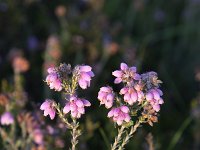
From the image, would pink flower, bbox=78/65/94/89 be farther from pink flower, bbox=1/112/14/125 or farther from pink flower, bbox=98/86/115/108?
pink flower, bbox=1/112/14/125

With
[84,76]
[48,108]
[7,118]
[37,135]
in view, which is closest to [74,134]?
[48,108]

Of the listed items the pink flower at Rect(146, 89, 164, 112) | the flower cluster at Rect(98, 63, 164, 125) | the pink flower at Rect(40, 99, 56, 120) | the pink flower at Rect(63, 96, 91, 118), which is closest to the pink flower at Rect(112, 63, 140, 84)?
the flower cluster at Rect(98, 63, 164, 125)

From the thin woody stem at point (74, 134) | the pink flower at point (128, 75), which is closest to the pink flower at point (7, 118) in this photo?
the thin woody stem at point (74, 134)

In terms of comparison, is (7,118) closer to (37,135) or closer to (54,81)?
(37,135)

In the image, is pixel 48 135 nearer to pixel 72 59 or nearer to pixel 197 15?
pixel 72 59

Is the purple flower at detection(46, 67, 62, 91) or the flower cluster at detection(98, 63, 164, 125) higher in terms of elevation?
the purple flower at detection(46, 67, 62, 91)

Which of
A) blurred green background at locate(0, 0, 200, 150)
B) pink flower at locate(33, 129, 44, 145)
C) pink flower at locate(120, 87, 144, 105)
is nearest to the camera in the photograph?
pink flower at locate(120, 87, 144, 105)

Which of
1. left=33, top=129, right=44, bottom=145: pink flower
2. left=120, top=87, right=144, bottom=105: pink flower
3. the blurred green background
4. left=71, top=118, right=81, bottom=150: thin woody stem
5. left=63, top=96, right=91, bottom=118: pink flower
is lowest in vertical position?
left=120, top=87, right=144, bottom=105: pink flower

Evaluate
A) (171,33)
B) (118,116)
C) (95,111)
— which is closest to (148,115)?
(118,116)

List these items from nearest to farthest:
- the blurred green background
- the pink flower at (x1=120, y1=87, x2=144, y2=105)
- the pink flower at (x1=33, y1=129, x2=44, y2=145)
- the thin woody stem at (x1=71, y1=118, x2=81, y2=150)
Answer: the pink flower at (x1=120, y1=87, x2=144, y2=105)
the thin woody stem at (x1=71, y1=118, x2=81, y2=150)
the pink flower at (x1=33, y1=129, x2=44, y2=145)
the blurred green background
